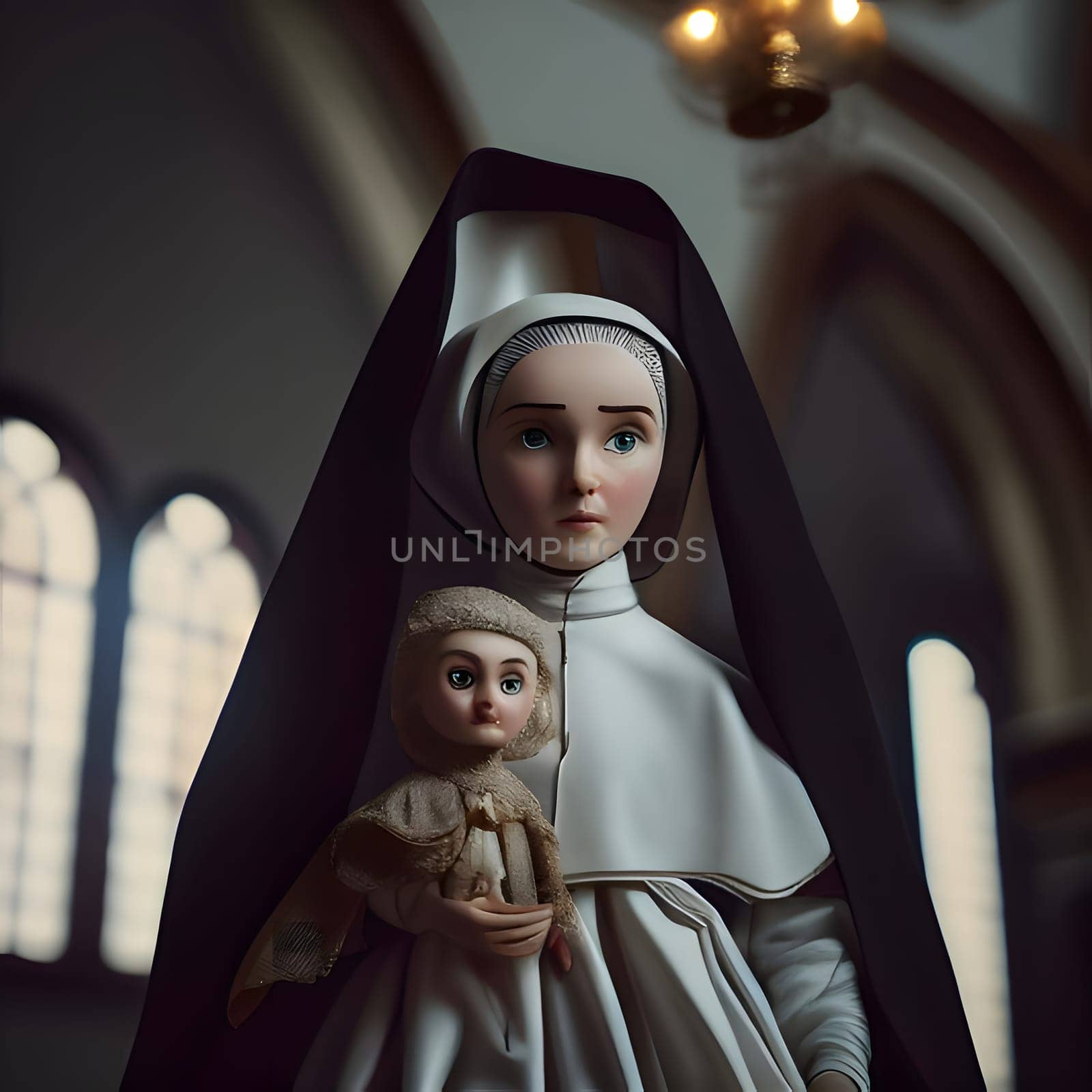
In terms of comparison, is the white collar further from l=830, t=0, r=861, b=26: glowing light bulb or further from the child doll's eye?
l=830, t=0, r=861, b=26: glowing light bulb

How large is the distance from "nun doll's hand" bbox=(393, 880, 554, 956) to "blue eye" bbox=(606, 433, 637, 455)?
27.6 inches

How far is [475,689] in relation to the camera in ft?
6.01

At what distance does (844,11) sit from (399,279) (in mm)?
1065

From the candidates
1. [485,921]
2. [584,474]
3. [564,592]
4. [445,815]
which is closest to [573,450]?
[584,474]

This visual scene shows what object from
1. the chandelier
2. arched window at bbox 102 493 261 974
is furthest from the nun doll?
the chandelier

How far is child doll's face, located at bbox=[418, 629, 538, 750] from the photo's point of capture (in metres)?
1.82

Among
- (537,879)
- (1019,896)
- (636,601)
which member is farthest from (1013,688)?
(537,879)

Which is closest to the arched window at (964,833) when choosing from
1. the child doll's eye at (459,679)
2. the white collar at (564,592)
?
the white collar at (564,592)

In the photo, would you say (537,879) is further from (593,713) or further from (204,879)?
(204,879)

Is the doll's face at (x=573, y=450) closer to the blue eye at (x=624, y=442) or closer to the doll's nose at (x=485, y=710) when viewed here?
the blue eye at (x=624, y=442)

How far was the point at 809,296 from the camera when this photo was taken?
2.66 metres

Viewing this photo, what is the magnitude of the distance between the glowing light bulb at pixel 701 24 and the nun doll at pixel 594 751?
2.03 feet

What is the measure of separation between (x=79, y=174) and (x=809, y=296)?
4.45 feet

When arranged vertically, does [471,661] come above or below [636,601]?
below
